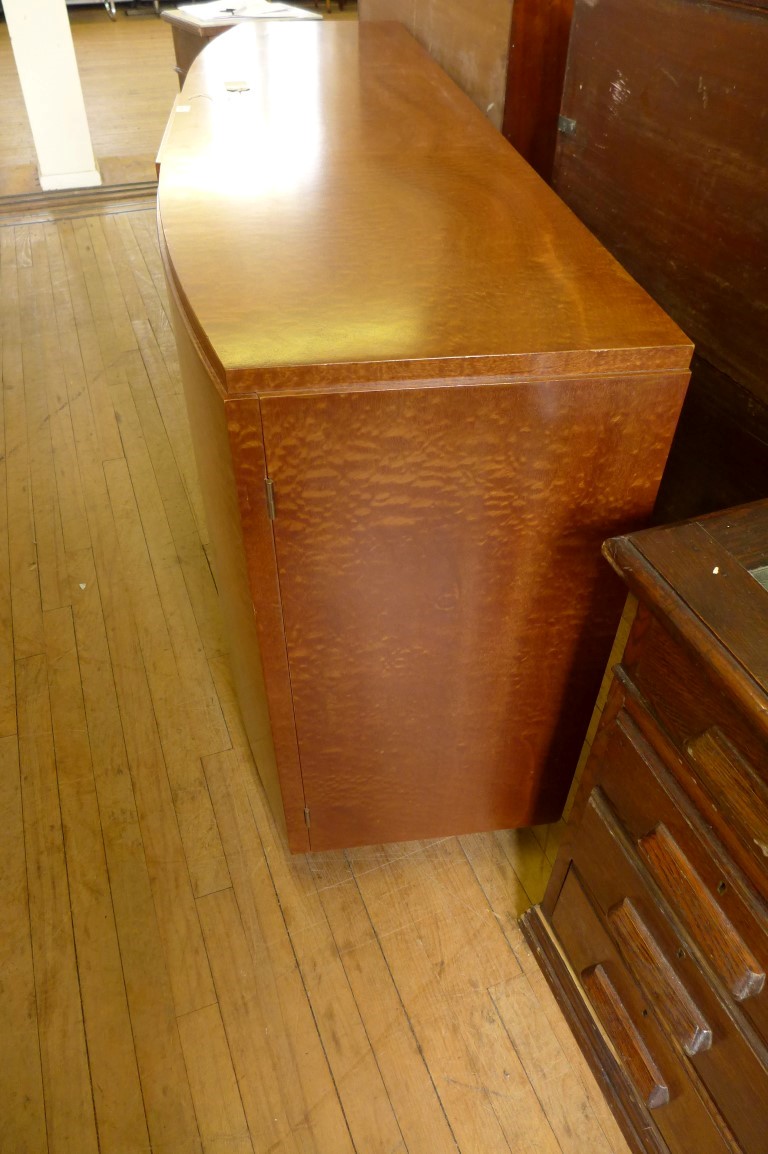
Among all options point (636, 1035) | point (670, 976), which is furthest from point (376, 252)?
point (636, 1035)

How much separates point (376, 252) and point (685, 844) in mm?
741

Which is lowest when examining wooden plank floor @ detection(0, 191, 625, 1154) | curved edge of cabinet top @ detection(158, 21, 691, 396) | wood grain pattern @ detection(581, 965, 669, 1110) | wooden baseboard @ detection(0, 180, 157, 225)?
wooden baseboard @ detection(0, 180, 157, 225)

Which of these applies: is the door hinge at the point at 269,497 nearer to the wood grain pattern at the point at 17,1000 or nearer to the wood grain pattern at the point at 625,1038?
the wood grain pattern at the point at 625,1038

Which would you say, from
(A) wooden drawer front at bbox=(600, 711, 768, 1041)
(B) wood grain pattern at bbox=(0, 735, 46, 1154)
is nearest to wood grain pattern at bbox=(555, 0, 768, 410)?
(A) wooden drawer front at bbox=(600, 711, 768, 1041)

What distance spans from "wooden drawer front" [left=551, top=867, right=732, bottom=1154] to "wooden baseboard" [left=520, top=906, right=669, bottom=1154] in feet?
0.10

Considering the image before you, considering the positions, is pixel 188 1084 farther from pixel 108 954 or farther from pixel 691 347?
pixel 691 347

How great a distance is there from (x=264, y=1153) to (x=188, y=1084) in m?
0.14

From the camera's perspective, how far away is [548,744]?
1.27 metres

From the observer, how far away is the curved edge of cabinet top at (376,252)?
2.75ft

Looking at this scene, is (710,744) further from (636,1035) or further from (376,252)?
(376,252)

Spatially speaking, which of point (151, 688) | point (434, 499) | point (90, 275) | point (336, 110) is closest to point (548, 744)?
point (434, 499)

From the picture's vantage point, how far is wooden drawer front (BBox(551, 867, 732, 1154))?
0.98 metres

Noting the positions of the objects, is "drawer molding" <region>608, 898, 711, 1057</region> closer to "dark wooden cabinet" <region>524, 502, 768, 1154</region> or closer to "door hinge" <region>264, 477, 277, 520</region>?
A: "dark wooden cabinet" <region>524, 502, 768, 1154</region>

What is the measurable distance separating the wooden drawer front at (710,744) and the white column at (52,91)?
12.1ft
